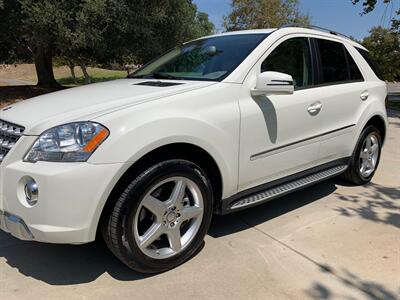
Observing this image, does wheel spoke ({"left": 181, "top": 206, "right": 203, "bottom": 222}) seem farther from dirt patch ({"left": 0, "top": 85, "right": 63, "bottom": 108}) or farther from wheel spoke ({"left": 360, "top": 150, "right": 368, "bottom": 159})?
dirt patch ({"left": 0, "top": 85, "right": 63, "bottom": 108})

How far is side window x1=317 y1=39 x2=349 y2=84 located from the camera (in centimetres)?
421

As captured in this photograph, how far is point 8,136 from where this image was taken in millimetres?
2836

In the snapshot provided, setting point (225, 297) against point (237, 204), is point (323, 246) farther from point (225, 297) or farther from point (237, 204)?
point (225, 297)

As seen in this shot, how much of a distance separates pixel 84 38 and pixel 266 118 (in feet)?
29.0

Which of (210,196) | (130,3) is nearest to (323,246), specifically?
(210,196)

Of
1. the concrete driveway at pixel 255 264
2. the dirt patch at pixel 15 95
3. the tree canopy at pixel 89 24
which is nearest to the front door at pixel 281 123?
the concrete driveway at pixel 255 264

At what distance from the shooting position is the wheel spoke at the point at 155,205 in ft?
9.33

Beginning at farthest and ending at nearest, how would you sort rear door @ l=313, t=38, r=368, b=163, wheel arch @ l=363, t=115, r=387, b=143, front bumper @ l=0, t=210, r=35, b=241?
wheel arch @ l=363, t=115, r=387, b=143 < rear door @ l=313, t=38, r=368, b=163 < front bumper @ l=0, t=210, r=35, b=241

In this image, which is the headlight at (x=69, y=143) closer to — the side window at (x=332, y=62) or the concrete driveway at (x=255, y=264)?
the concrete driveway at (x=255, y=264)

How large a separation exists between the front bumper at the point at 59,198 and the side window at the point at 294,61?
1.79 metres

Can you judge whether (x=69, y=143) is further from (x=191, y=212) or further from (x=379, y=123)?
(x=379, y=123)

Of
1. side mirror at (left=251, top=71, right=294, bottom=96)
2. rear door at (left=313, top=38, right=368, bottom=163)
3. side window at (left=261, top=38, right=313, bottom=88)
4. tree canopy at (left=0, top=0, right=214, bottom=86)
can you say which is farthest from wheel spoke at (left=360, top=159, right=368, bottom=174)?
tree canopy at (left=0, top=0, right=214, bottom=86)

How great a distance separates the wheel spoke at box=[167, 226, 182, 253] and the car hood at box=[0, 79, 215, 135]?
951mm

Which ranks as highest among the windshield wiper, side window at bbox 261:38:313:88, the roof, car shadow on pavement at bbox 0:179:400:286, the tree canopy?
the tree canopy
